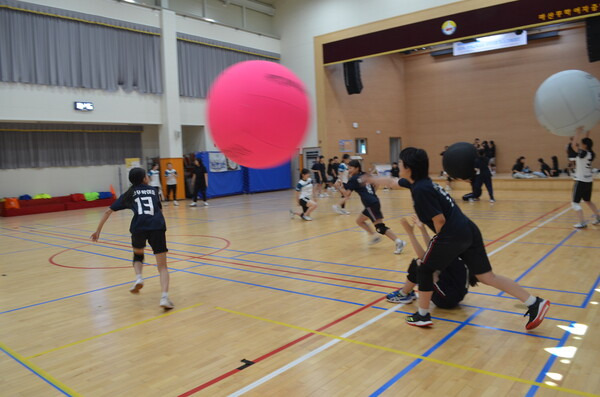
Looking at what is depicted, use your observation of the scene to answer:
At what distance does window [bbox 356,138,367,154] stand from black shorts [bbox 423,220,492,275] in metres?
20.8

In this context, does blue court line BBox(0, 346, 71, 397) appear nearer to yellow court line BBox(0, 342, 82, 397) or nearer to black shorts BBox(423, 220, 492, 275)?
yellow court line BBox(0, 342, 82, 397)

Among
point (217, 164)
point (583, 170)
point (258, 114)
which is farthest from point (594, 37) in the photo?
point (258, 114)

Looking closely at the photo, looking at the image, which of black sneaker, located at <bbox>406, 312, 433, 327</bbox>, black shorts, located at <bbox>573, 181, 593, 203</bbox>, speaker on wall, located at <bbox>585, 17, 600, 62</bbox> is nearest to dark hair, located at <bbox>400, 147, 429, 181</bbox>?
black sneaker, located at <bbox>406, 312, 433, 327</bbox>

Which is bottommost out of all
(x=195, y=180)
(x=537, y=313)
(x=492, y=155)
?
(x=537, y=313)

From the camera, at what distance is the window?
24758 millimetres

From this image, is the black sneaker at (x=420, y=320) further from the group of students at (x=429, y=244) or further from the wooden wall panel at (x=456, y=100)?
the wooden wall panel at (x=456, y=100)

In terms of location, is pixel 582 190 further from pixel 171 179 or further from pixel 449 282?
pixel 171 179

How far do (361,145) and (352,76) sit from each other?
430 centimetres

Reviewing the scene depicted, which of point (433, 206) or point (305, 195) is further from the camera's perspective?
point (305, 195)

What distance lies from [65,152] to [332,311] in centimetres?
1662

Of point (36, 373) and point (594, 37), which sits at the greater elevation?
point (594, 37)

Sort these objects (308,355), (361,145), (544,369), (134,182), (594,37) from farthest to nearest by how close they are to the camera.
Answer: (361,145) < (594,37) < (134,182) < (308,355) < (544,369)

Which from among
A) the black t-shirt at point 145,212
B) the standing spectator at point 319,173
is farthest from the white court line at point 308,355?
the standing spectator at point 319,173

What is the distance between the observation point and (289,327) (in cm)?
441
